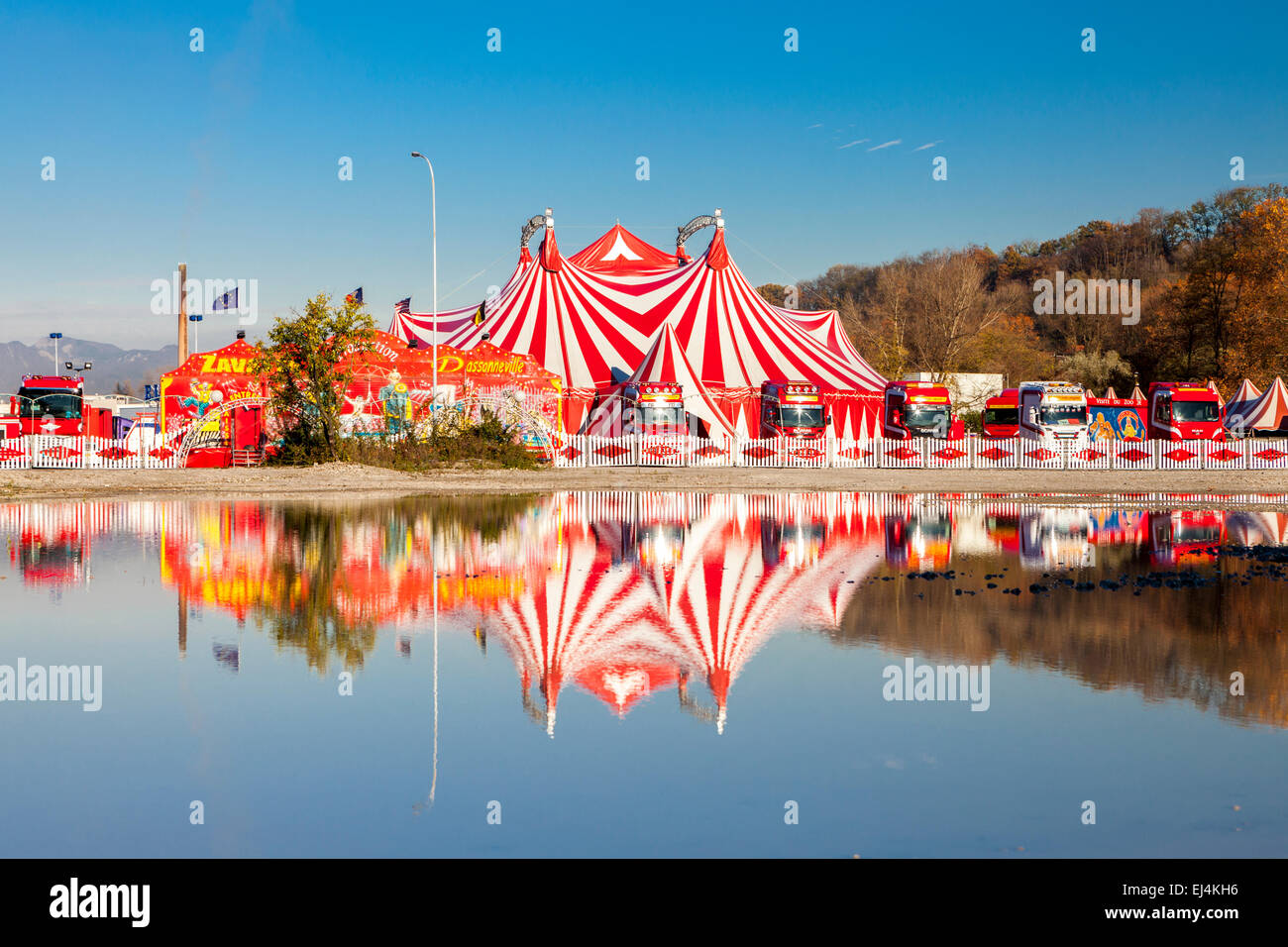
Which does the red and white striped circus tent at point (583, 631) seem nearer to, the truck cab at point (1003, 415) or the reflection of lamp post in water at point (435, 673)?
the reflection of lamp post in water at point (435, 673)

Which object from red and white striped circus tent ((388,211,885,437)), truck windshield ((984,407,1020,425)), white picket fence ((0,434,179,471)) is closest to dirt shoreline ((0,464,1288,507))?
white picket fence ((0,434,179,471))

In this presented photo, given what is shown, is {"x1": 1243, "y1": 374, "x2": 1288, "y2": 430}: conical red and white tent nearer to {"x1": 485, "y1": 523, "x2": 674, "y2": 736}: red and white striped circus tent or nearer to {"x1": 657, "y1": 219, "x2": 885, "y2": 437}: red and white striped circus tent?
{"x1": 657, "y1": 219, "x2": 885, "y2": 437}: red and white striped circus tent

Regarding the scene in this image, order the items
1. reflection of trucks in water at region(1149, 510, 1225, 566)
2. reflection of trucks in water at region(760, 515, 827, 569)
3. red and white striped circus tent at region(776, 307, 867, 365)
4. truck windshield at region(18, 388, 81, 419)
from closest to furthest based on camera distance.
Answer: reflection of trucks in water at region(760, 515, 827, 569)
reflection of trucks in water at region(1149, 510, 1225, 566)
truck windshield at region(18, 388, 81, 419)
red and white striped circus tent at region(776, 307, 867, 365)

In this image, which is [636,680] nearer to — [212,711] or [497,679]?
[497,679]

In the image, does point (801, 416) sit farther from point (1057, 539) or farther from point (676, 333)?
point (1057, 539)

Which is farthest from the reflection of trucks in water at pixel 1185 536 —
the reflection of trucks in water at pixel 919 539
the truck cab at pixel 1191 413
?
the truck cab at pixel 1191 413

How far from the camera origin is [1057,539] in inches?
649

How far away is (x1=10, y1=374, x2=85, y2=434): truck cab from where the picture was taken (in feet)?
140

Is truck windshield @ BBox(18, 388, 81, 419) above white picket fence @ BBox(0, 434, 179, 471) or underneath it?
above

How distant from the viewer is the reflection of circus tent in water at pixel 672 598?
7973mm

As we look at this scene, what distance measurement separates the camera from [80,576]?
12.4 meters

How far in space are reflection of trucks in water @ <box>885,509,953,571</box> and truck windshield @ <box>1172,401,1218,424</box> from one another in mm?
26101
